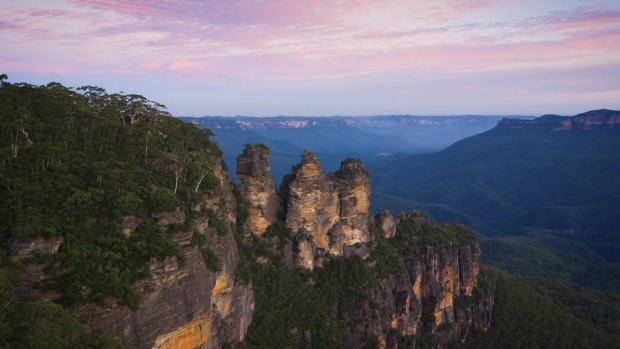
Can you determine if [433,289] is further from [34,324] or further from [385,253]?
[34,324]

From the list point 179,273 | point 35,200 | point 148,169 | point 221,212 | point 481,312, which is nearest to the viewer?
point 35,200

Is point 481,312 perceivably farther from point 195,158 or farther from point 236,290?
point 195,158

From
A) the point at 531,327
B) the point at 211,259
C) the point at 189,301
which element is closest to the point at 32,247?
the point at 189,301

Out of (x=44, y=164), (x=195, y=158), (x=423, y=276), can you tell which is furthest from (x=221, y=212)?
(x=423, y=276)

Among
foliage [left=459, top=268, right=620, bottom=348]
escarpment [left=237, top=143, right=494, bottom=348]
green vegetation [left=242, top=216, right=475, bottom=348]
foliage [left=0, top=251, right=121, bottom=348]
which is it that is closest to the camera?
foliage [left=0, top=251, right=121, bottom=348]

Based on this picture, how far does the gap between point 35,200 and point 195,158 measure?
15383 millimetres

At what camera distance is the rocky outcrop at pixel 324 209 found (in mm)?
48188

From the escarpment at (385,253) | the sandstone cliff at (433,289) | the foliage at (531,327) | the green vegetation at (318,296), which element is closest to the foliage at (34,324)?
the green vegetation at (318,296)

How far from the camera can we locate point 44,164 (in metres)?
26.8

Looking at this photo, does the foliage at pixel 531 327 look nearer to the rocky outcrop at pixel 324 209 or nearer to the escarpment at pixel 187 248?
the escarpment at pixel 187 248

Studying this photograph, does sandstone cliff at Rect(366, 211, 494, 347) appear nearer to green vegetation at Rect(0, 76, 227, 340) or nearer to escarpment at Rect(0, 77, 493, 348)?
escarpment at Rect(0, 77, 493, 348)

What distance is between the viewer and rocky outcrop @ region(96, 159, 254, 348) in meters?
23.3

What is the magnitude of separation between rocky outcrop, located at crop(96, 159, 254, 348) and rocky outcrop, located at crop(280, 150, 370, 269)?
40.9 ft

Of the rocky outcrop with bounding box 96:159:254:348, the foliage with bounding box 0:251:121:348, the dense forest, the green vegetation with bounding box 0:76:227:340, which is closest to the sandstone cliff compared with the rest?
the dense forest
